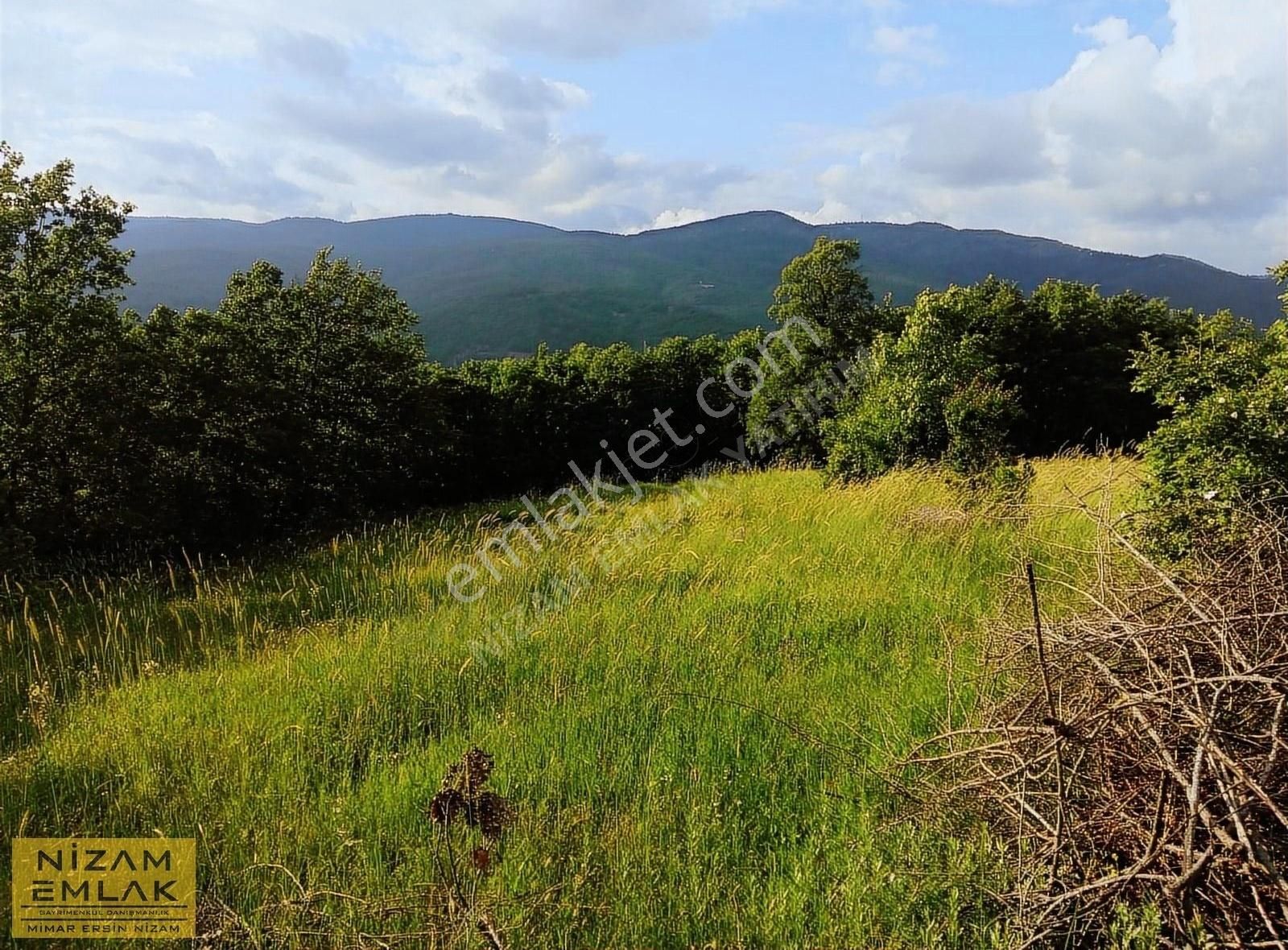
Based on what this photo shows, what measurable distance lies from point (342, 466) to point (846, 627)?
11.3 meters

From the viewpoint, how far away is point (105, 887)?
7.94ft

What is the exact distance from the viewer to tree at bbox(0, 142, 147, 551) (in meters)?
8.02

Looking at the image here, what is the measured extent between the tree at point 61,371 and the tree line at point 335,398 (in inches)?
0.9

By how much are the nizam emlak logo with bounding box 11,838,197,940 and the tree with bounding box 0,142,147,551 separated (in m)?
7.25

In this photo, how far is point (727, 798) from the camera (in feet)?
8.91

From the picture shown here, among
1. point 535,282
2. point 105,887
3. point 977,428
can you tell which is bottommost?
point 105,887

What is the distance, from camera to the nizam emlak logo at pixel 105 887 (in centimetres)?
224

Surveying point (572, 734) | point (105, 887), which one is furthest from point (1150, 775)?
point (105, 887)

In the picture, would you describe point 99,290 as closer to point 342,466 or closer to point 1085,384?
point 342,466

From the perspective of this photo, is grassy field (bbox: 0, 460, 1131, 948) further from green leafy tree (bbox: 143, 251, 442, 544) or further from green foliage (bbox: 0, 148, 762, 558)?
green leafy tree (bbox: 143, 251, 442, 544)

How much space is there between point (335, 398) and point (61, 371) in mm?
5037

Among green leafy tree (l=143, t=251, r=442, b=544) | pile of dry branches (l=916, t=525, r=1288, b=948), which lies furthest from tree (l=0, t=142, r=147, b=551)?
pile of dry branches (l=916, t=525, r=1288, b=948)

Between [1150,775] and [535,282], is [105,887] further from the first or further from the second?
[535,282]

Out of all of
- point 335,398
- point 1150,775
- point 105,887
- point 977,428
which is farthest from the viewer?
point 335,398
